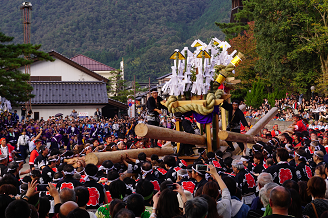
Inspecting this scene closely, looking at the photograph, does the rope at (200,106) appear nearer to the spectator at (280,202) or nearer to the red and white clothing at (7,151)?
the red and white clothing at (7,151)

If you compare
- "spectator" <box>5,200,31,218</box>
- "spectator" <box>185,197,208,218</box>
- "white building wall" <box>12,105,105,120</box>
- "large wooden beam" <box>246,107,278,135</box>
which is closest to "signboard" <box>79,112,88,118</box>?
"white building wall" <box>12,105,105,120</box>

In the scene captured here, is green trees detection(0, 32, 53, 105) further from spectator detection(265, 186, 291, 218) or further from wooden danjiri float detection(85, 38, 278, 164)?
spectator detection(265, 186, 291, 218)

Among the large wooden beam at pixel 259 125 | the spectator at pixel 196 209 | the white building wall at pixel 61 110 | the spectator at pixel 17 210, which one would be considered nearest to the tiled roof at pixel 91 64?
the white building wall at pixel 61 110

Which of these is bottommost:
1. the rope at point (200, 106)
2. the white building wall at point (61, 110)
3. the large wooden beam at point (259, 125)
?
the large wooden beam at point (259, 125)

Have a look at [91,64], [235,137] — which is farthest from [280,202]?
[91,64]

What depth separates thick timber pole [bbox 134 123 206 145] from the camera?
8.05 meters

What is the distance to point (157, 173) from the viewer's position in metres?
6.89

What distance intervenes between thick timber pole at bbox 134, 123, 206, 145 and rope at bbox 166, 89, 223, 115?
0.74 meters

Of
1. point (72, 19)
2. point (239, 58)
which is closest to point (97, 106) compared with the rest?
point (239, 58)

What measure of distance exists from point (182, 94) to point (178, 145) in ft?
4.92

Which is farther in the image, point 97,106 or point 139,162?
point 97,106

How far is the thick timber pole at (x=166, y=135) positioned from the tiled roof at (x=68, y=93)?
28.2 meters

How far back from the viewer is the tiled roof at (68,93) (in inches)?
1447

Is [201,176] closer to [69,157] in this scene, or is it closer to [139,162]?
[139,162]
